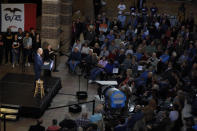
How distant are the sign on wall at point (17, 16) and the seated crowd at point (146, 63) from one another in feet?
8.25

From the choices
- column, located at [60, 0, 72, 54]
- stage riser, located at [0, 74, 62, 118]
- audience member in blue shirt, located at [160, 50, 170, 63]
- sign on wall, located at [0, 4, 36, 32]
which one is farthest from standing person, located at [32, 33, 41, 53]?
audience member in blue shirt, located at [160, 50, 170, 63]

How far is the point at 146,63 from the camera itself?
51.9 feet

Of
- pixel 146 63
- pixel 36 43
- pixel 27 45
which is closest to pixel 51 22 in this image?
pixel 36 43

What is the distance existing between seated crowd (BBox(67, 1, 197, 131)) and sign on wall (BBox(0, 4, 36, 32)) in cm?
251

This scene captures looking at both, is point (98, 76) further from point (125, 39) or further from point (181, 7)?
point (181, 7)

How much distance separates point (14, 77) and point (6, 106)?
328cm

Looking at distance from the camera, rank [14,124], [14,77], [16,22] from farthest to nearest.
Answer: [16,22] < [14,77] < [14,124]

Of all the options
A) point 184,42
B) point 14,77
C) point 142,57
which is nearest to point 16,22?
point 14,77

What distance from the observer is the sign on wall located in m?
17.6

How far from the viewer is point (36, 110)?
477 inches

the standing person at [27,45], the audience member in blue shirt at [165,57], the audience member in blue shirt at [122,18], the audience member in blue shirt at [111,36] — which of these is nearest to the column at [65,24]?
the audience member in blue shirt at [111,36]

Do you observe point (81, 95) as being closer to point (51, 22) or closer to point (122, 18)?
point (51, 22)

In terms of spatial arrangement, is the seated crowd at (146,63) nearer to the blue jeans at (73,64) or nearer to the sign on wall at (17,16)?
the blue jeans at (73,64)

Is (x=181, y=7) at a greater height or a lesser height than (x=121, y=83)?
greater
